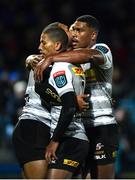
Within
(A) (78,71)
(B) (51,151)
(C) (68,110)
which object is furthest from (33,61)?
(B) (51,151)

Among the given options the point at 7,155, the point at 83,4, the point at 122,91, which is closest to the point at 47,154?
the point at 7,155

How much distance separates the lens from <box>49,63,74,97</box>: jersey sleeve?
528 cm

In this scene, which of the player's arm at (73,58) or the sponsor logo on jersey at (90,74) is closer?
the player's arm at (73,58)

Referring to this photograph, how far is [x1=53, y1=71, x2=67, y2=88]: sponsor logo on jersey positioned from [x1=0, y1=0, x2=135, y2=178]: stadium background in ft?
15.4

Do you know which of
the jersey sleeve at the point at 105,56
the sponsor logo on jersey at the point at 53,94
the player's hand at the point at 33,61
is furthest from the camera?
the jersey sleeve at the point at 105,56

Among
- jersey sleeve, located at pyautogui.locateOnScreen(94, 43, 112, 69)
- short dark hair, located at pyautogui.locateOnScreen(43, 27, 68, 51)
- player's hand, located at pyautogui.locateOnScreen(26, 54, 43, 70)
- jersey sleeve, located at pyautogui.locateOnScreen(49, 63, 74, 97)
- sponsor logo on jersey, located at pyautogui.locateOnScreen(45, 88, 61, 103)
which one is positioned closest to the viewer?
jersey sleeve, located at pyautogui.locateOnScreen(49, 63, 74, 97)

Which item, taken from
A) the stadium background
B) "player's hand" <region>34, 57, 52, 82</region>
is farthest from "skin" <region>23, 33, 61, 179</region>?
the stadium background

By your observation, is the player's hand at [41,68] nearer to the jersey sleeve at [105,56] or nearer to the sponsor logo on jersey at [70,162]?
the jersey sleeve at [105,56]

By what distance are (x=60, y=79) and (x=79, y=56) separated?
1.21ft

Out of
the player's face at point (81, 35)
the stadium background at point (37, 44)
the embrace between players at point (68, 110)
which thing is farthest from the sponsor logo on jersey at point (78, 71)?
the stadium background at point (37, 44)

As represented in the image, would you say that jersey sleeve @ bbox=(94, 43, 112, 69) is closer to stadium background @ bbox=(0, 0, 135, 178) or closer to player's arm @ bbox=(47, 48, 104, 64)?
player's arm @ bbox=(47, 48, 104, 64)

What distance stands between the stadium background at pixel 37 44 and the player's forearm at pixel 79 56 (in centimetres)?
447

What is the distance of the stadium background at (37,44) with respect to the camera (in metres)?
10.4

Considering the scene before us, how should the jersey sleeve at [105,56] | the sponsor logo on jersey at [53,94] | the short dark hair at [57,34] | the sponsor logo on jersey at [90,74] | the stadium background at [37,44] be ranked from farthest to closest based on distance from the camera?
the stadium background at [37,44]
the sponsor logo on jersey at [90,74]
the jersey sleeve at [105,56]
the short dark hair at [57,34]
the sponsor logo on jersey at [53,94]
